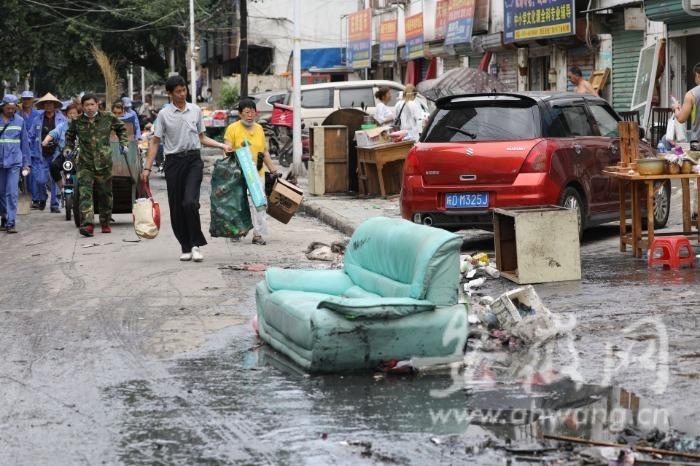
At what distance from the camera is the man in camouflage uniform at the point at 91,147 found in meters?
16.2

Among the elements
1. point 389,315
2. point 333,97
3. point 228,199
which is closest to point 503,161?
point 228,199

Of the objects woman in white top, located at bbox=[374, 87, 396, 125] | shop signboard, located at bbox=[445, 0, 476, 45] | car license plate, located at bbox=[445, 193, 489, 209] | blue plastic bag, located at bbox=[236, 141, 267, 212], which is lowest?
car license plate, located at bbox=[445, 193, 489, 209]

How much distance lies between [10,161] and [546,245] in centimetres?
897

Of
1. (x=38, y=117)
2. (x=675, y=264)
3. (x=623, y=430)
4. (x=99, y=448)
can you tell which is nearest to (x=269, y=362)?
(x=99, y=448)

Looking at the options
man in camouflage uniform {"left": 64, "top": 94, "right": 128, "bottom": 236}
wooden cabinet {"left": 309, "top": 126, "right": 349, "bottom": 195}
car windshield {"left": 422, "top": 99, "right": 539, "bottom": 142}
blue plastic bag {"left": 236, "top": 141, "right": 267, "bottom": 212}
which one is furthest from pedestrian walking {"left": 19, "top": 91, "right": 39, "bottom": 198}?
car windshield {"left": 422, "top": 99, "right": 539, "bottom": 142}

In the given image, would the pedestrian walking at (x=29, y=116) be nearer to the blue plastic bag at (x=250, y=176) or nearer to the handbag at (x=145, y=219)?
the handbag at (x=145, y=219)

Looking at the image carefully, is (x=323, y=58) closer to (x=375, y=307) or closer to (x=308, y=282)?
(x=308, y=282)

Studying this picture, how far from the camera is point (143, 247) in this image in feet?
48.2

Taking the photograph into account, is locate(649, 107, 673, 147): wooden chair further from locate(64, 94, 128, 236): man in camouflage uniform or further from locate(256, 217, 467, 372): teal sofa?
locate(256, 217, 467, 372): teal sofa

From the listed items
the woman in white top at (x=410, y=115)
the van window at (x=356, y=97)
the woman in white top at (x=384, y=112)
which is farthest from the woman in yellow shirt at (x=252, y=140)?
the van window at (x=356, y=97)

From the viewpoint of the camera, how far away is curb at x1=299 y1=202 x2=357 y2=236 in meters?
16.3

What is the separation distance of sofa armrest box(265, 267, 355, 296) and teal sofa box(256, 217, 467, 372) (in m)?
0.30

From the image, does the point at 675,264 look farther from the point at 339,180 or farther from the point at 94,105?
the point at 339,180

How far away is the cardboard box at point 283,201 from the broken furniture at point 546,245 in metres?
4.29
